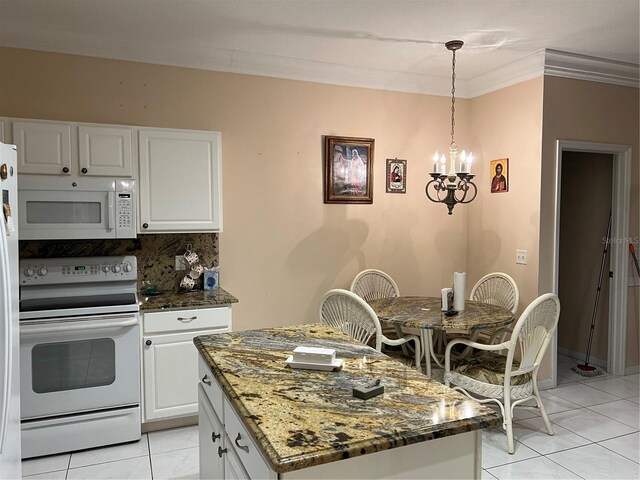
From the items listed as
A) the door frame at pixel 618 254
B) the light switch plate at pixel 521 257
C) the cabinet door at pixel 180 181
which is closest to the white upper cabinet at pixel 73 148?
the cabinet door at pixel 180 181

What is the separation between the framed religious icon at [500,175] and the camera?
421 cm

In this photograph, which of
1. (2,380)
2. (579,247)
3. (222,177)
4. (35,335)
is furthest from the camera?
(579,247)

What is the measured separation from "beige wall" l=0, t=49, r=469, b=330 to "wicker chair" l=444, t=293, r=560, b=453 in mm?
1411

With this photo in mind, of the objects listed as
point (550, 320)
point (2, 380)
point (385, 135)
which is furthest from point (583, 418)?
point (2, 380)

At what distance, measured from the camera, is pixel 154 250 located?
12.0ft

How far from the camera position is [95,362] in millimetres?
3021

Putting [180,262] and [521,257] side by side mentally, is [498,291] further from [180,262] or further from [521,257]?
[180,262]

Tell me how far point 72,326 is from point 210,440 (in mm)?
1401

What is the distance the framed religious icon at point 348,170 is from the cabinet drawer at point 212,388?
90.4 inches

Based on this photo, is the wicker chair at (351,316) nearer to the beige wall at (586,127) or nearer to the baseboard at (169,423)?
the baseboard at (169,423)

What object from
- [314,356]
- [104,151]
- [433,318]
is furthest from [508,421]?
[104,151]

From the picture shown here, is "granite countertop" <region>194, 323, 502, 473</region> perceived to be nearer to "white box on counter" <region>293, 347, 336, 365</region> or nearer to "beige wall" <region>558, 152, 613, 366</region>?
"white box on counter" <region>293, 347, 336, 365</region>

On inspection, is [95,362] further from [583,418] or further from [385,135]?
[583,418]

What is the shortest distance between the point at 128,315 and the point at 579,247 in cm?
431
